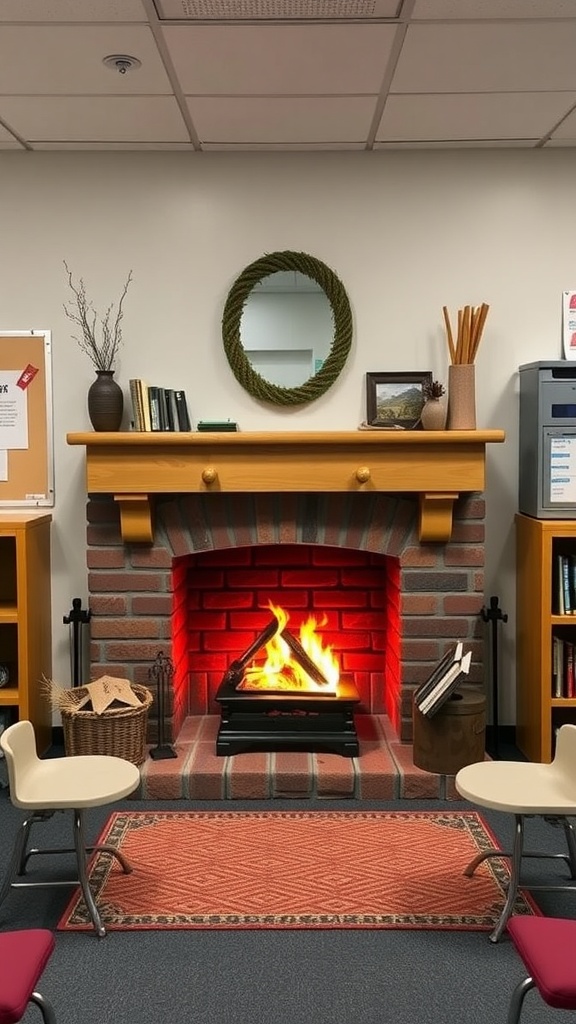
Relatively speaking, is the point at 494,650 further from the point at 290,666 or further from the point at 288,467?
the point at 288,467

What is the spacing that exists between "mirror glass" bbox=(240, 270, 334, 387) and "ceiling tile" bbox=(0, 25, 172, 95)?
0.92m

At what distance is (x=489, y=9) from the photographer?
2607mm

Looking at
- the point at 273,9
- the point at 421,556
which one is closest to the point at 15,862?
the point at 421,556

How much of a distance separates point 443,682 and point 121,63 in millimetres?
2299

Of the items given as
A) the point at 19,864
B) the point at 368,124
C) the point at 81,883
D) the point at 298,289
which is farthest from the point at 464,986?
the point at 368,124

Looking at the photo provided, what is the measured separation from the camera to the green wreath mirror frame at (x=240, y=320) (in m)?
Result: 3.84

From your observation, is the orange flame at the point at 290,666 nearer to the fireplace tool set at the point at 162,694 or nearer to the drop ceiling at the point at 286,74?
the fireplace tool set at the point at 162,694

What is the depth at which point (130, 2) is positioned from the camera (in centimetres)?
256

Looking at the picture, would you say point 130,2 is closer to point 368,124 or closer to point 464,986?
point 368,124

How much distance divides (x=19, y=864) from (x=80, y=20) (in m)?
2.39

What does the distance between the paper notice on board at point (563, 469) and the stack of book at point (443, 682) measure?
0.72 meters

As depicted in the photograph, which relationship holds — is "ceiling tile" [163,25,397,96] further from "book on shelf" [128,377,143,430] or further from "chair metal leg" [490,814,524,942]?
"chair metal leg" [490,814,524,942]

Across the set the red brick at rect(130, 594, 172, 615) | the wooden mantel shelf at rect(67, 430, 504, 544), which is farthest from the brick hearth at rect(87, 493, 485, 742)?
the wooden mantel shelf at rect(67, 430, 504, 544)

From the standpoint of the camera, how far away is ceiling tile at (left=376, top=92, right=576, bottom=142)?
129 inches
